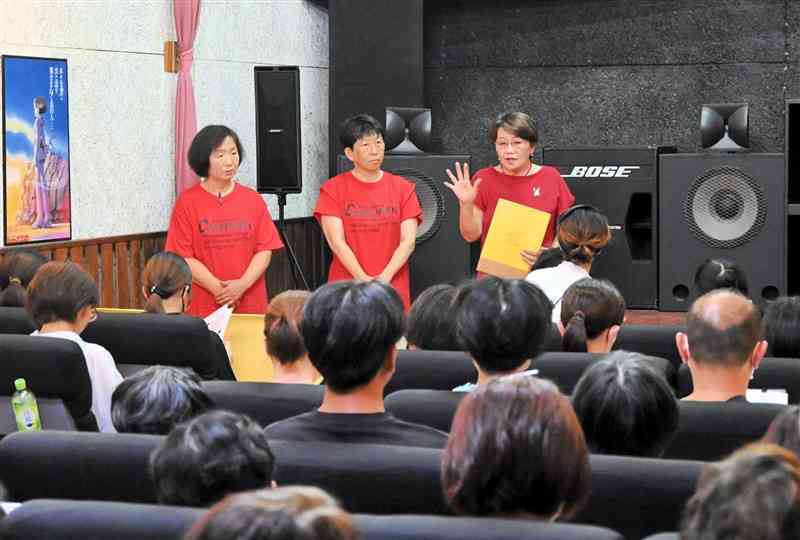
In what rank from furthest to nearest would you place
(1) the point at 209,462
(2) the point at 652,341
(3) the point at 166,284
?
1. (3) the point at 166,284
2. (2) the point at 652,341
3. (1) the point at 209,462

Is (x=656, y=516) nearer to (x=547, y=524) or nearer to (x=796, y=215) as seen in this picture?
(x=547, y=524)

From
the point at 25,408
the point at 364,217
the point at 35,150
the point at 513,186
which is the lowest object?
the point at 25,408

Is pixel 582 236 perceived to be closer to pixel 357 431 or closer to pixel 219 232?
pixel 219 232

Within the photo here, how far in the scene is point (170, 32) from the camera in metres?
6.22

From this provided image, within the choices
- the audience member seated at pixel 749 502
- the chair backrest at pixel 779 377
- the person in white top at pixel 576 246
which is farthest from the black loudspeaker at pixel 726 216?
the audience member seated at pixel 749 502

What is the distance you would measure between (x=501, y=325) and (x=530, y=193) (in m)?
2.72

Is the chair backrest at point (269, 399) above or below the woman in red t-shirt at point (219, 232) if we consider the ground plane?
below

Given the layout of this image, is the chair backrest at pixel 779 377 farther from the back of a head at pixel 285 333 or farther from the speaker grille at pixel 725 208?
the speaker grille at pixel 725 208

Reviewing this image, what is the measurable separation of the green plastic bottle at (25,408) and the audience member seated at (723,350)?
142 centimetres

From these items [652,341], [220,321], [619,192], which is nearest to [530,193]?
[619,192]

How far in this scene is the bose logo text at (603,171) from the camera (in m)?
6.29

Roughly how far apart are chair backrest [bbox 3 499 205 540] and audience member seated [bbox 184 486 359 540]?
0.40m

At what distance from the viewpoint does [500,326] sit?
2.57 metres

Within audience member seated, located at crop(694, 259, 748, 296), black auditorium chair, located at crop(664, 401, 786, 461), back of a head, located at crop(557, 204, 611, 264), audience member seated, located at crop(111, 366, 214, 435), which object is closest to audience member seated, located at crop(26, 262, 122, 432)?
audience member seated, located at crop(111, 366, 214, 435)
